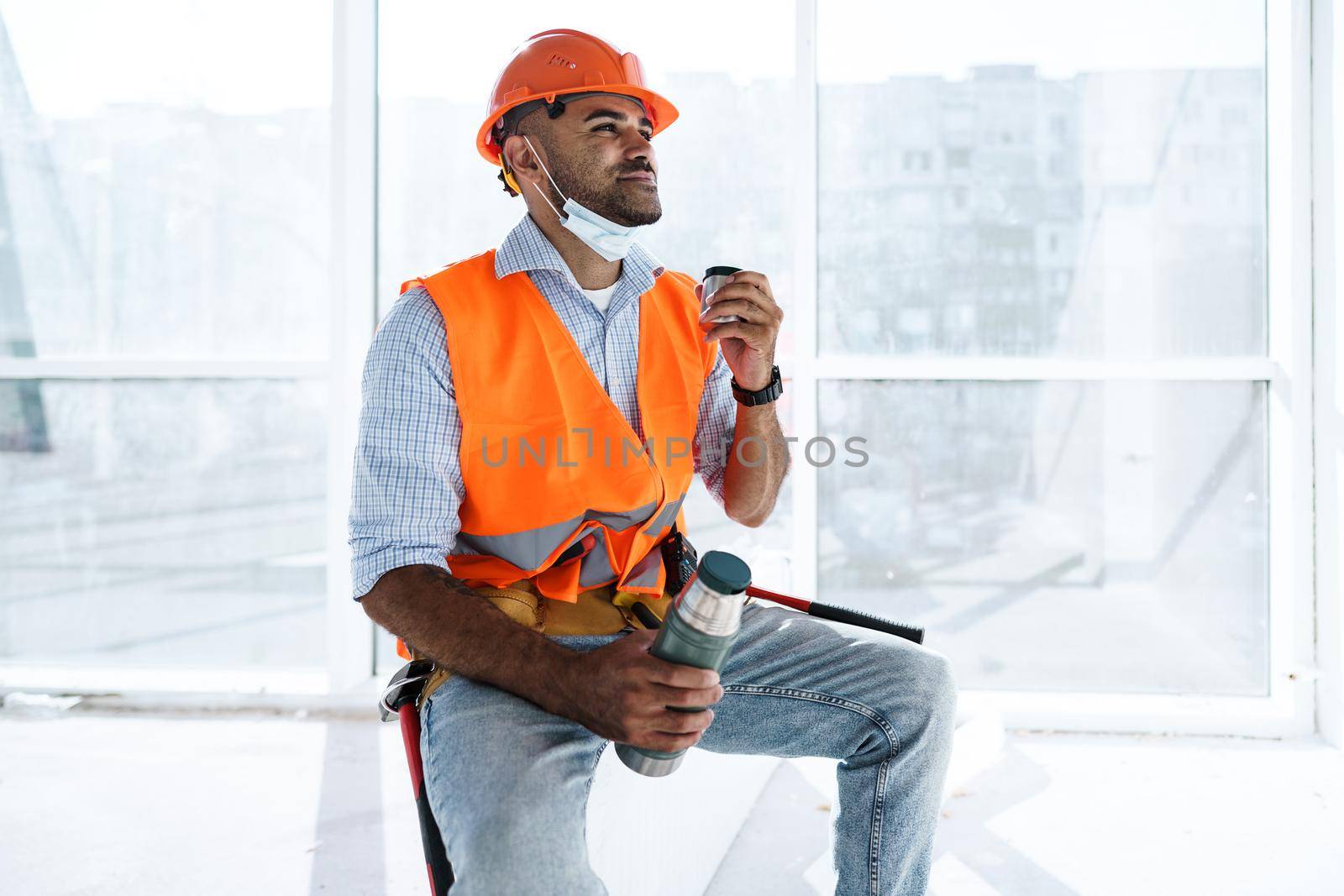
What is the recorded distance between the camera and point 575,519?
1.41m

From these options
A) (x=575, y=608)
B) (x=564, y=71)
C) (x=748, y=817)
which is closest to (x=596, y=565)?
(x=575, y=608)

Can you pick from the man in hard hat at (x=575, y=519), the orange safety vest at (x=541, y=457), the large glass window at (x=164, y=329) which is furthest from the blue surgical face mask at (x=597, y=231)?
the large glass window at (x=164, y=329)

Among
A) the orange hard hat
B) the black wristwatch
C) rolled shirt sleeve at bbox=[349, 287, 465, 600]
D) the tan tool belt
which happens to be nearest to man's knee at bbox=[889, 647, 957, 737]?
the tan tool belt

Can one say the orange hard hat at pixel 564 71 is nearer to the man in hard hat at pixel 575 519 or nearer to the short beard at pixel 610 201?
the man in hard hat at pixel 575 519

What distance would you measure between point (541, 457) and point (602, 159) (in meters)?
0.58

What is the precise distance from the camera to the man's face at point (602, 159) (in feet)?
5.43

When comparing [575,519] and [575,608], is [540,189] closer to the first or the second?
[575,519]

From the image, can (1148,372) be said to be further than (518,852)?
Yes

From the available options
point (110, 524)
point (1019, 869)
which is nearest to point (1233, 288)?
point (1019, 869)

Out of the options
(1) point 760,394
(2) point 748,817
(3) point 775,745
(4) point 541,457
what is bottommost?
(2) point 748,817

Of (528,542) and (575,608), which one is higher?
(528,542)

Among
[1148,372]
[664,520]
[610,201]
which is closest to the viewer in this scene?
[664,520]

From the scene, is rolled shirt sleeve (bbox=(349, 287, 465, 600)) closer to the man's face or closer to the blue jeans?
the blue jeans

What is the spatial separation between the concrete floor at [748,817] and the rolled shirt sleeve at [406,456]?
101 cm
